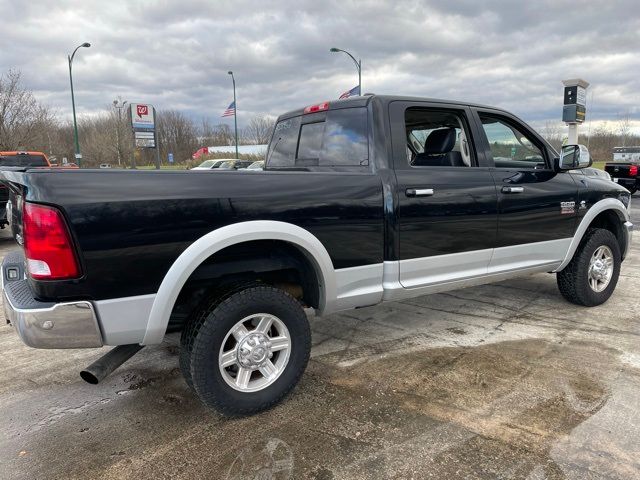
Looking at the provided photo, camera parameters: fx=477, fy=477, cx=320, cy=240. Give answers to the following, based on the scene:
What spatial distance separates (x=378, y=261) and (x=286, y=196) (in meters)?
0.84

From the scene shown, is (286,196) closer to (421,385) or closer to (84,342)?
(84,342)

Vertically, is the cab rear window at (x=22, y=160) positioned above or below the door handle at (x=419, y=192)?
above

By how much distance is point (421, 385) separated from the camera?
3.22 m

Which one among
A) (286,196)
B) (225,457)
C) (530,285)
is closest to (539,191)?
(530,285)

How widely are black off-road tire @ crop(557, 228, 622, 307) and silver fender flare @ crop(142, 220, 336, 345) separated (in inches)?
117

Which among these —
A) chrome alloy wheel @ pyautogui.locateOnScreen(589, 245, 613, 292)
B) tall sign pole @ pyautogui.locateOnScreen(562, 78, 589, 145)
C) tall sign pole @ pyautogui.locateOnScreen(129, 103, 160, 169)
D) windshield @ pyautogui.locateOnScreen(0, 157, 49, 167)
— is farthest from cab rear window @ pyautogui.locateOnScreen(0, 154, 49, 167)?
tall sign pole @ pyautogui.locateOnScreen(562, 78, 589, 145)

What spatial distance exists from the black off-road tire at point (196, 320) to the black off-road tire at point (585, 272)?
11.1 ft

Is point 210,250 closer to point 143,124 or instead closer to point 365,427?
point 365,427

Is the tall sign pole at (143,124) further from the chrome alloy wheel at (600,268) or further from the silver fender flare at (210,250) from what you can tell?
the silver fender flare at (210,250)

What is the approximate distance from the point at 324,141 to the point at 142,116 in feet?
73.4

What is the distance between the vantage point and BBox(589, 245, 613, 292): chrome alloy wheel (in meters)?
4.75

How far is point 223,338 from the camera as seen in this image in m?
2.66

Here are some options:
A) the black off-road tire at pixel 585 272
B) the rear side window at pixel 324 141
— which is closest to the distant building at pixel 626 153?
the black off-road tire at pixel 585 272

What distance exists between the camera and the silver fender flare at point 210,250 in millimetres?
2469
